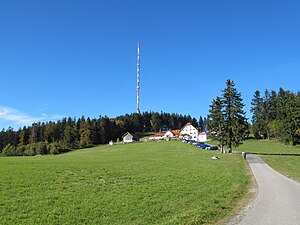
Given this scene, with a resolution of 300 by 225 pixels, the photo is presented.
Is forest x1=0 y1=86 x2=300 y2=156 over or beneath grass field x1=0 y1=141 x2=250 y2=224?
over

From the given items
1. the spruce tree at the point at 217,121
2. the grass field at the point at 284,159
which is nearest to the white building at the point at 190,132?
the grass field at the point at 284,159

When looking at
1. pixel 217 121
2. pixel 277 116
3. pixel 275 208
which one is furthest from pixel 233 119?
pixel 277 116

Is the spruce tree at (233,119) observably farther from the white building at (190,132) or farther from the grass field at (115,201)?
the white building at (190,132)

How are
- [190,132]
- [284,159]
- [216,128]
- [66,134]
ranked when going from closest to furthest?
[284,159]
[216,128]
[66,134]
[190,132]

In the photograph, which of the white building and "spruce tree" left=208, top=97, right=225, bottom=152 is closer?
"spruce tree" left=208, top=97, right=225, bottom=152

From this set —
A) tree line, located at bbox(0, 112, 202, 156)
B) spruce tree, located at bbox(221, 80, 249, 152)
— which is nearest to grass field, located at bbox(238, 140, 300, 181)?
spruce tree, located at bbox(221, 80, 249, 152)

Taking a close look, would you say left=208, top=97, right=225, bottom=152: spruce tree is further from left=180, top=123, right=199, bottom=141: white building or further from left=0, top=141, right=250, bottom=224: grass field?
left=180, top=123, right=199, bottom=141: white building

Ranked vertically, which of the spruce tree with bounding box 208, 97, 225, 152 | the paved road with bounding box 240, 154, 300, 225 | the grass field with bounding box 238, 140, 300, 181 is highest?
the spruce tree with bounding box 208, 97, 225, 152

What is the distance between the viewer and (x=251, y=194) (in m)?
16.1

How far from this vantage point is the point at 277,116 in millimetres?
109250

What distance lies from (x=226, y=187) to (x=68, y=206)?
10.6 metres

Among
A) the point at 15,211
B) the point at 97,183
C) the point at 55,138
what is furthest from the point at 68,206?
the point at 55,138

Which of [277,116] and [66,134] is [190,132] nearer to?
[277,116]

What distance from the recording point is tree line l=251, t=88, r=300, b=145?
281ft
